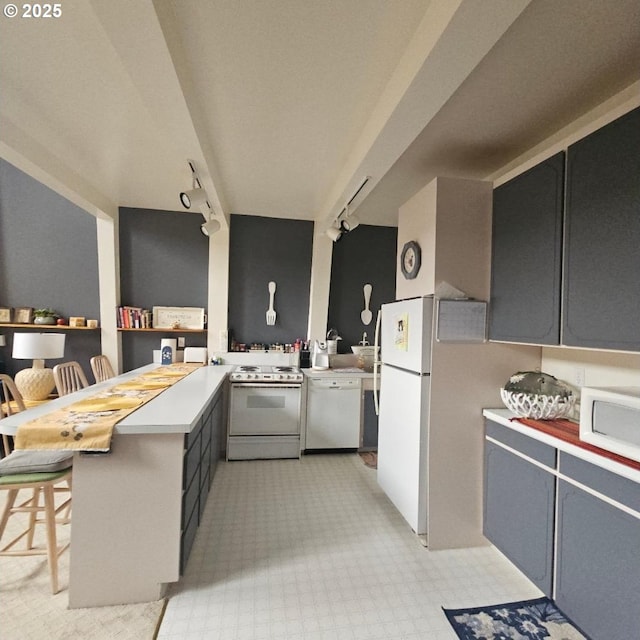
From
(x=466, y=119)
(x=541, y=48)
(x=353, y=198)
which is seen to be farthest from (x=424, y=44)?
(x=353, y=198)

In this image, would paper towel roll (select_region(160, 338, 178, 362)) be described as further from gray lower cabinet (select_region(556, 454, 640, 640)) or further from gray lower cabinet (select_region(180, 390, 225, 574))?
gray lower cabinet (select_region(556, 454, 640, 640))

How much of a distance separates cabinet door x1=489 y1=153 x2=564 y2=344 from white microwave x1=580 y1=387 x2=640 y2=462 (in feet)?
1.12

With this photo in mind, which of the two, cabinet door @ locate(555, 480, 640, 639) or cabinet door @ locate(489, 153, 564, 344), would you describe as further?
cabinet door @ locate(489, 153, 564, 344)

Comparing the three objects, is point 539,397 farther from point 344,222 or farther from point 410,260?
point 344,222

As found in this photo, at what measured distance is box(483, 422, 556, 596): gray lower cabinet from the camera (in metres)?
1.65

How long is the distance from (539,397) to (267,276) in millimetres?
3056

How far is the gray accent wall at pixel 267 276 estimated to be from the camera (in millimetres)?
4066

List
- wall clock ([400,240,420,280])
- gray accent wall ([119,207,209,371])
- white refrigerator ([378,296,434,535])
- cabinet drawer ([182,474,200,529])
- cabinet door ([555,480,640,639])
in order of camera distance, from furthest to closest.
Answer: gray accent wall ([119,207,209,371])
wall clock ([400,240,420,280])
white refrigerator ([378,296,434,535])
cabinet drawer ([182,474,200,529])
cabinet door ([555,480,640,639])

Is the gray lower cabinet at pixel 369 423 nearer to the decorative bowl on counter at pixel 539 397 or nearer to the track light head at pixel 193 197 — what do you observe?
the decorative bowl on counter at pixel 539 397

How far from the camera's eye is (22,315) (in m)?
3.57

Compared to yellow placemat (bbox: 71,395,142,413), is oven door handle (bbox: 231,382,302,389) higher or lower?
lower

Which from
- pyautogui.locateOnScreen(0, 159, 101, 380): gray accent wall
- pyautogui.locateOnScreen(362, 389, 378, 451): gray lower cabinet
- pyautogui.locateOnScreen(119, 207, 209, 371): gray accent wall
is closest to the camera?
pyautogui.locateOnScreen(0, 159, 101, 380): gray accent wall

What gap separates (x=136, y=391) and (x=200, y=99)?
1.86 metres

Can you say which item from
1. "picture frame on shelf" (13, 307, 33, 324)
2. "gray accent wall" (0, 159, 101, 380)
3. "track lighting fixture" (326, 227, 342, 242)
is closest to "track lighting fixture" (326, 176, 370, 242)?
"track lighting fixture" (326, 227, 342, 242)
